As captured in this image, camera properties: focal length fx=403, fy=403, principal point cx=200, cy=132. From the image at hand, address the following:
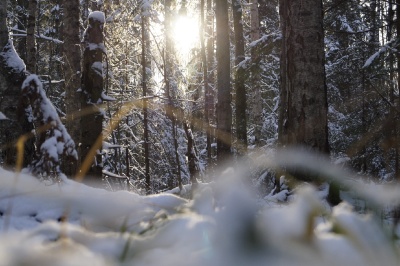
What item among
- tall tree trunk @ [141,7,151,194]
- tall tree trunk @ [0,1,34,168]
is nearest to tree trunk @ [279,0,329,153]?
tall tree trunk @ [0,1,34,168]

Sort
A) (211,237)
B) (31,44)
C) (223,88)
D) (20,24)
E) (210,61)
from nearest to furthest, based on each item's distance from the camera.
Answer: (211,237)
(31,44)
(223,88)
(20,24)
(210,61)

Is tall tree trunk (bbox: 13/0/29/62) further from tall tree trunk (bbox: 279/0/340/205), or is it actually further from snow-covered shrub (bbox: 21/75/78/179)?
snow-covered shrub (bbox: 21/75/78/179)

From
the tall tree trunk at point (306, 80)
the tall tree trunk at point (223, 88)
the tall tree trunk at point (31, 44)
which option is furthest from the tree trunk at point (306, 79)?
the tall tree trunk at point (31, 44)

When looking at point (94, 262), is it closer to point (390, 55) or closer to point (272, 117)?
point (390, 55)

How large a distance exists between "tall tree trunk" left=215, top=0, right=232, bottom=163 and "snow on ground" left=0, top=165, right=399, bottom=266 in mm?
→ 9061

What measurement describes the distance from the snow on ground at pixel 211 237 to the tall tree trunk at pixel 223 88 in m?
9.06

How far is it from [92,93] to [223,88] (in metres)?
5.72

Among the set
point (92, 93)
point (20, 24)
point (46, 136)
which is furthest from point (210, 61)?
point (46, 136)

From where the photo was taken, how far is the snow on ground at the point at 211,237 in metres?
0.93

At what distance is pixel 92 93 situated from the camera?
17.7 feet

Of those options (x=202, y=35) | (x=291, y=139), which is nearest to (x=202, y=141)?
(x=202, y=35)

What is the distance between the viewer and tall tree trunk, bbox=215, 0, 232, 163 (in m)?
10.5

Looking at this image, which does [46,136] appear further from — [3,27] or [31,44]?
[31,44]

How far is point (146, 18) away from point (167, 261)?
41.6ft
